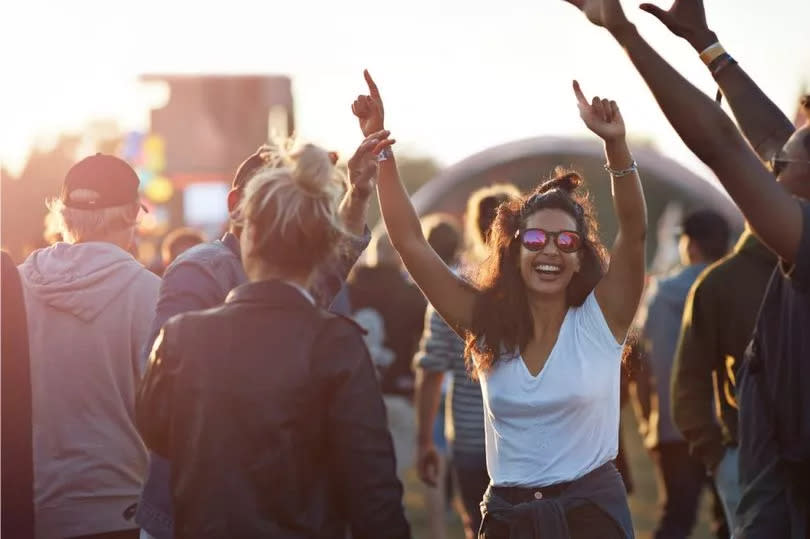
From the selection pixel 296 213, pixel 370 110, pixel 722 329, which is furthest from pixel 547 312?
pixel 722 329

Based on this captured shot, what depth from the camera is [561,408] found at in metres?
5.35

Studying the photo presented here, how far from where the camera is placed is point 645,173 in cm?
4731

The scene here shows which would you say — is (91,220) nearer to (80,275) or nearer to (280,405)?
(80,275)

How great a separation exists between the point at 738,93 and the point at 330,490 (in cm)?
162

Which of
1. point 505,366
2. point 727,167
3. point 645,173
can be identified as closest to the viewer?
point 727,167

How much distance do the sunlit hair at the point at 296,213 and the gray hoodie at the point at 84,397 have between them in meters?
1.69

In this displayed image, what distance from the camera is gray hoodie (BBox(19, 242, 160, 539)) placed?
19.2ft

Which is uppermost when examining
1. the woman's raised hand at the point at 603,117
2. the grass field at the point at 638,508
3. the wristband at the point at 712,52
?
the wristband at the point at 712,52

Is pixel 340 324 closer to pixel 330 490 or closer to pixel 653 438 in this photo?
pixel 330 490

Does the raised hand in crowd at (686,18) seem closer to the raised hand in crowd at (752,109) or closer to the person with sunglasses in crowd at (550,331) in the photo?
the raised hand in crowd at (752,109)

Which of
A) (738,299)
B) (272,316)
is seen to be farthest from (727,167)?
(738,299)

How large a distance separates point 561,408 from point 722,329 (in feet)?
7.37

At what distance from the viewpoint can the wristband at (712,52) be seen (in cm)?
465

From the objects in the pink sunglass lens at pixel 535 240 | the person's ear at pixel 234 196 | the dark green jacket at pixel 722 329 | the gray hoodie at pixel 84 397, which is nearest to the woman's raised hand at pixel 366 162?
the person's ear at pixel 234 196
